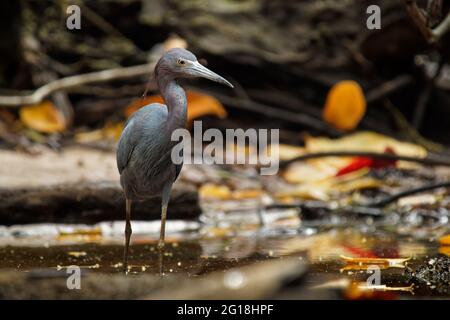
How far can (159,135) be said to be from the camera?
10.9 ft

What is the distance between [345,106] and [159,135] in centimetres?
450

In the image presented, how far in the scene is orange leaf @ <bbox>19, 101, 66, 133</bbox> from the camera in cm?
750

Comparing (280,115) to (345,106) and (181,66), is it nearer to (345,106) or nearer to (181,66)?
(345,106)

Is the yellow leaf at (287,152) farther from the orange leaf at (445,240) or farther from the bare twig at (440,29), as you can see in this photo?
the orange leaf at (445,240)

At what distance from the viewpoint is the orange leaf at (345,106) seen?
7281 millimetres

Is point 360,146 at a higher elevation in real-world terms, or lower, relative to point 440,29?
lower

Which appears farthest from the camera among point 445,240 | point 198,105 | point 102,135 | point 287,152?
point 102,135

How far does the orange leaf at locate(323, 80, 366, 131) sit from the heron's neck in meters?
4.22

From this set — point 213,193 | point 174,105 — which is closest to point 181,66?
point 174,105

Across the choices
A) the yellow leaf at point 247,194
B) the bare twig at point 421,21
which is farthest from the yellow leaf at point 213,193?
the bare twig at point 421,21

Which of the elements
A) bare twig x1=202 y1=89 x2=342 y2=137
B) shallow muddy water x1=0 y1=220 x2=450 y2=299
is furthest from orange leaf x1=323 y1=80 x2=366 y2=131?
shallow muddy water x1=0 y1=220 x2=450 y2=299

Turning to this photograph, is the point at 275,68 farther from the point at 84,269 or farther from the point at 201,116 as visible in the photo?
the point at 84,269

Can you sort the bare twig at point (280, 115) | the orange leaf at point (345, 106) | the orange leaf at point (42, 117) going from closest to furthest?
the orange leaf at point (345, 106)
the orange leaf at point (42, 117)
the bare twig at point (280, 115)
